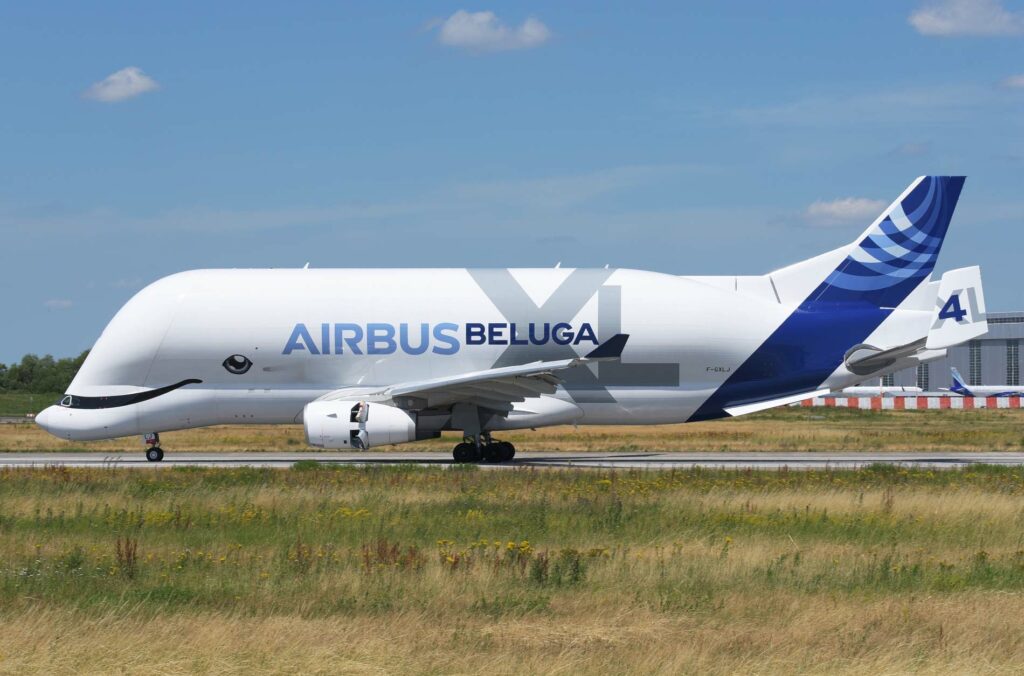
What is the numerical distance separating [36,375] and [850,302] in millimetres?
114223

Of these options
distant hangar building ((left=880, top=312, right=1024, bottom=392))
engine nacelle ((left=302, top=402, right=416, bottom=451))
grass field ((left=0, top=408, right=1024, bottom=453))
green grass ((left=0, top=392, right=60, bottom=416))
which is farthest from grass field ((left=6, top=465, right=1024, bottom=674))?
distant hangar building ((left=880, top=312, right=1024, bottom=392))

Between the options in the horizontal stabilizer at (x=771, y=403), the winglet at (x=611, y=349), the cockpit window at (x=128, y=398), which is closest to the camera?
the winglet at (x=611, y=349)

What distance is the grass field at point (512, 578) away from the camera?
10016 millimetres

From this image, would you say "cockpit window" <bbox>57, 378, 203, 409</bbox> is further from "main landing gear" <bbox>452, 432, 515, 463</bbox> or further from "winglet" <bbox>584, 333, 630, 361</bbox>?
"winglet" <bbox>584, 333, 630, 361</bbox>

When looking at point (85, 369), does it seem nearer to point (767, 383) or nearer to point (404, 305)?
point (404, 305)

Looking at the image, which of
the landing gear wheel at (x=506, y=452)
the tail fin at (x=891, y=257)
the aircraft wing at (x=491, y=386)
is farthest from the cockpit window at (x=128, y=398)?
the tail fin at (x=891, y=257)

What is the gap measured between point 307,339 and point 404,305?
2.65 meters

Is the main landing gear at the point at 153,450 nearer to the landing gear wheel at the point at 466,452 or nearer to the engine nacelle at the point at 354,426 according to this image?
the engine nacelle at the point at 354,426

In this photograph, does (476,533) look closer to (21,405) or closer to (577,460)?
(577,460)

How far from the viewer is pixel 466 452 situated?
32.1 meters

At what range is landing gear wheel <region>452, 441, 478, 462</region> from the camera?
105ft

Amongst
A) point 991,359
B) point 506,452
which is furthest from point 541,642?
point 991,359

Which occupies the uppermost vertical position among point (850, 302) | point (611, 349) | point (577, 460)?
point (850, 302)

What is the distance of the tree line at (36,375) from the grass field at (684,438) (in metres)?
75.3
